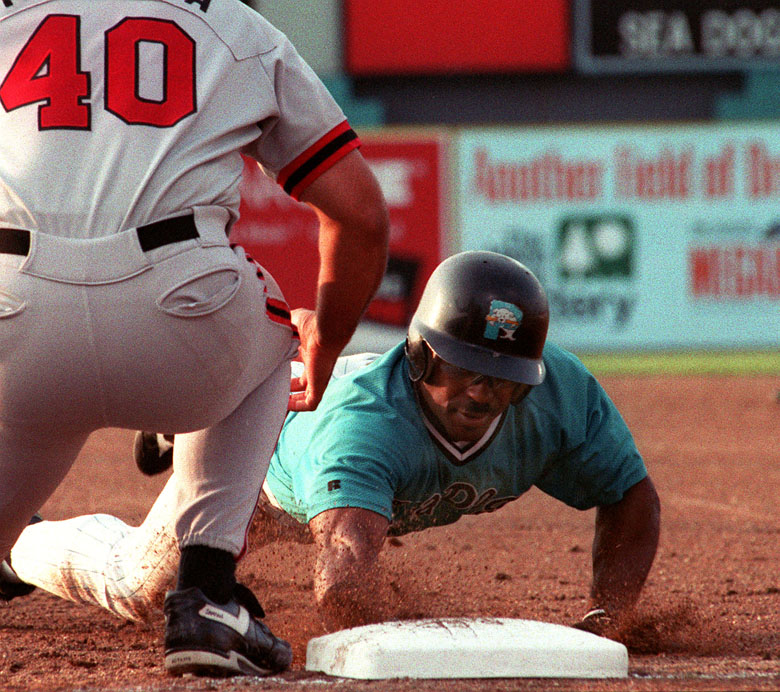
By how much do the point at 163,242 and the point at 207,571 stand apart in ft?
2.34

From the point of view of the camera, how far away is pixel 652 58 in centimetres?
1462

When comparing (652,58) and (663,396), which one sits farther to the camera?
(652,58)

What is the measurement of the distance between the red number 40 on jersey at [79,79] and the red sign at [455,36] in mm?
13045

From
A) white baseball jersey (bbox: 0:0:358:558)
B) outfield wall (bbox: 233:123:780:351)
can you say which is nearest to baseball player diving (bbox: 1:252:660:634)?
white baseball jersey (bbox: 0:0:358:558)

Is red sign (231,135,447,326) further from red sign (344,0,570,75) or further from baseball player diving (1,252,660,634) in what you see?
baseball player diving (1,252,660,634)

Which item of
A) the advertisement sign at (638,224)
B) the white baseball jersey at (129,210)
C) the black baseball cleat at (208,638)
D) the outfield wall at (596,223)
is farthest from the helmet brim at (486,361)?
the advertisement sign at (638,224)

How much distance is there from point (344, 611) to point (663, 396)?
808cm

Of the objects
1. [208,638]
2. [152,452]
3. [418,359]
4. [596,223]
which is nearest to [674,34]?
[596,223]

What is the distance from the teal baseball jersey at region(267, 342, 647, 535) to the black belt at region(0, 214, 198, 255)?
3.21ft

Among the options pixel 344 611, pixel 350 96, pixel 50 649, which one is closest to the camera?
pixel 344 611

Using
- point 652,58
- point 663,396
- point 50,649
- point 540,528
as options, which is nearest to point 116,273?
point 50,649

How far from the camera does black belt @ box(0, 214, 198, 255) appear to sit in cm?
220

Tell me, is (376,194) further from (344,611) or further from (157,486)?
(157,486)

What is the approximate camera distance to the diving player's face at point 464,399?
3162mm
